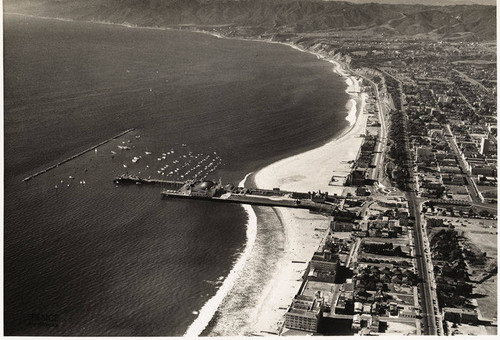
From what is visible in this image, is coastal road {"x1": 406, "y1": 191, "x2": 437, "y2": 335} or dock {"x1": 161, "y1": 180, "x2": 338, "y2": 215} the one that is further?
dock {"x1": 161, "y1": 180, "x2": 338, "y2": 215}

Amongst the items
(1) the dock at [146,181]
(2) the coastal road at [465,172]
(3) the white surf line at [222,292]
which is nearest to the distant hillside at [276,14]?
(2) the coastal road at [465,172]

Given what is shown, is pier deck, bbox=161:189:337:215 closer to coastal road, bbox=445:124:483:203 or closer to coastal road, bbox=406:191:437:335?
coastal road, bbox=406:191:437:335

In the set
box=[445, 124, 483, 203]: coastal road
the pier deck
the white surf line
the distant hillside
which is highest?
the distant hillside

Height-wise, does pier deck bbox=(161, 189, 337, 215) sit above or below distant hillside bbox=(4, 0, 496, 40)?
below

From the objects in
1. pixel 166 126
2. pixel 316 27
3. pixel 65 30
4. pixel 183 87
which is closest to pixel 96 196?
pixel 166 126

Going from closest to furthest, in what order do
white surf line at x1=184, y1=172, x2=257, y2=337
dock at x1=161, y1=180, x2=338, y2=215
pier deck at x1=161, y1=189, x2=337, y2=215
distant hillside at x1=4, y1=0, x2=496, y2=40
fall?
1. white surf line at x1=184, y1=172, x2=257, y2=337
2. pier deck at x1=161, y1=189, x2=337, y2=215
3. dock at x1=161, y1=180, x2=338, y2=215
4. distant hillside at x1=4, y1=0, x2=496, y2=40

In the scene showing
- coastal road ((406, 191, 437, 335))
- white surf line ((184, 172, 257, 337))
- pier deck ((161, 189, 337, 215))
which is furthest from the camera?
pier deck ((161, 189, 337, 215))

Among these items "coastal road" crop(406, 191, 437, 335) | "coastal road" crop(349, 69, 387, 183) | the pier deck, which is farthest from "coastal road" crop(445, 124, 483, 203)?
the pier deck
